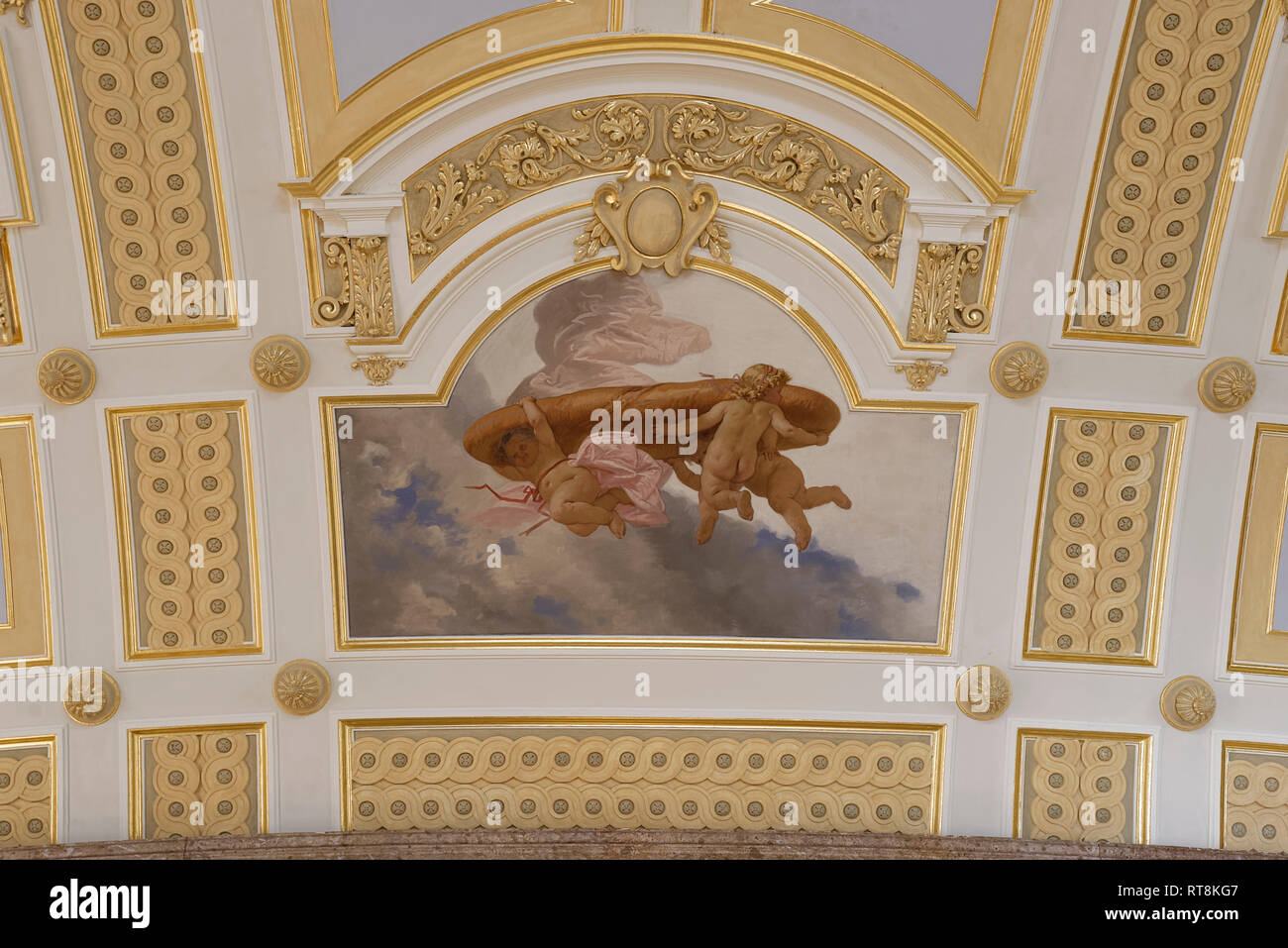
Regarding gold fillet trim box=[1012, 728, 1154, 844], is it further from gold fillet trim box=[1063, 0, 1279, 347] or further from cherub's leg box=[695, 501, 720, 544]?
gold fillet trim box=[1063, 0, 1279, 347]

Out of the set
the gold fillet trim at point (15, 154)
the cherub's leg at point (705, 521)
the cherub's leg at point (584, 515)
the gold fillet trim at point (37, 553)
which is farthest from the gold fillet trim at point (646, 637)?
the gold fillet trim at point (15, 154)

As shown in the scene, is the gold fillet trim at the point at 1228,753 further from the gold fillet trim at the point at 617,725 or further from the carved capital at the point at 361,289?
the carved capital at the point at 361,289

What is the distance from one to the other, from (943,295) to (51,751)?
25.6 feet

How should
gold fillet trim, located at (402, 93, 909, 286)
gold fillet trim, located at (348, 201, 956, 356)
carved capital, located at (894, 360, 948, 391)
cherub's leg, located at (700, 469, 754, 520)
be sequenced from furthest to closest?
cherub's leg, located at (700, 469, 754, 520)
carved capital, located at (894, 360, 948, 391)
gold fillet trim, located at (348, 201, 956, 356)
gold fillet trim, located at (402, 93, 909, 286)

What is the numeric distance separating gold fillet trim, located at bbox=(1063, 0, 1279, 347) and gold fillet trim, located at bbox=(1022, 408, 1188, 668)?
0.62 meters

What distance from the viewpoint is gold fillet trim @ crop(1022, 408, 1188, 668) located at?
9836mm

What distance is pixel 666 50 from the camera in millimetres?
8688

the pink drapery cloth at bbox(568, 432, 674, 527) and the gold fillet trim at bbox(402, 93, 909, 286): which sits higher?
the gold fillet trim at bbox(402, 93, 909, 286)

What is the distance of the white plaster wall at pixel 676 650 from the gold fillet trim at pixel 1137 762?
0.25ft

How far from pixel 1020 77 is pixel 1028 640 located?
14.4 ft

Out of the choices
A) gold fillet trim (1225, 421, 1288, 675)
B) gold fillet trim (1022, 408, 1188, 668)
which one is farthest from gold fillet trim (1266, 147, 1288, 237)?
gold fillet trim (1225, 421, 1288, 675)

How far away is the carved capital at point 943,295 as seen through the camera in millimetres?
9250

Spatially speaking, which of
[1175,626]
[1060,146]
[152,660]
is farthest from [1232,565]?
[152,660]
